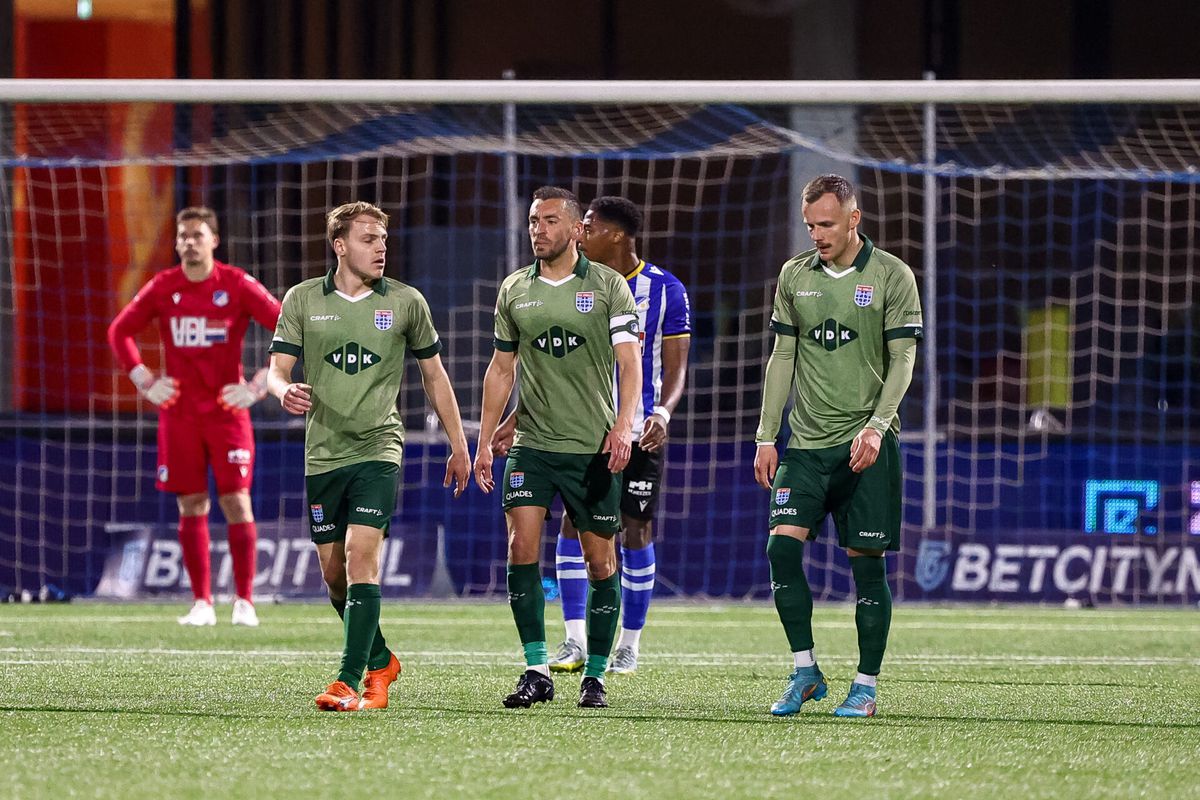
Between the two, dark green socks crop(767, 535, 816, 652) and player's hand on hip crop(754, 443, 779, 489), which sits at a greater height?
player's hand on hip crop(754, 443, 779, 489)

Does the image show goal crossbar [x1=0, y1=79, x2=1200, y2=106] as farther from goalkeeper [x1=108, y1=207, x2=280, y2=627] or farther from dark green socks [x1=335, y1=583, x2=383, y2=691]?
goalkeeper [x1=108, y1=207, x2=280, y2=627]

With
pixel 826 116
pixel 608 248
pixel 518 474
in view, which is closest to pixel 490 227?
pixel 826 116

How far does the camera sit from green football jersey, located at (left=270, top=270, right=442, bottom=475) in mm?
6445

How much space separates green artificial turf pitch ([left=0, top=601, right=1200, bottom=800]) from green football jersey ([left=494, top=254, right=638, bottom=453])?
941mm

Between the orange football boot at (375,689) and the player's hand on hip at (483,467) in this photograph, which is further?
the player's hand on hip at (483,467)

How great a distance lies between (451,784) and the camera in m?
4.62

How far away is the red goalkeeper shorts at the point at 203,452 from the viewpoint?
10.5 meters

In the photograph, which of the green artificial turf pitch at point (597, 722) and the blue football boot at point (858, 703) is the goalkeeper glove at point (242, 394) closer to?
Answer: the green artificial turf pitch at point (597, 722)

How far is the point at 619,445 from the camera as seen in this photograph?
6.46m

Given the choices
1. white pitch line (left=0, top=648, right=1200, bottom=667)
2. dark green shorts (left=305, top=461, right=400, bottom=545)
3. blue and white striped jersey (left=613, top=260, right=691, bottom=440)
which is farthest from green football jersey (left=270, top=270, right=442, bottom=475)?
white pitch line (left=0, top=648, right=1200, bottom=667)

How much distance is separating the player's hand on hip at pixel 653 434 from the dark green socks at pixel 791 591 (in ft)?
3.71

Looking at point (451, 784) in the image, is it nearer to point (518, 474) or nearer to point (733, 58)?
point (518, 474)

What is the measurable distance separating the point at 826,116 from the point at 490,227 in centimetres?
287

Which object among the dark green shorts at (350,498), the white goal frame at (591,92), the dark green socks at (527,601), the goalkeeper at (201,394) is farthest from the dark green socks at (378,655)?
the goalkeeper at (201,394)
